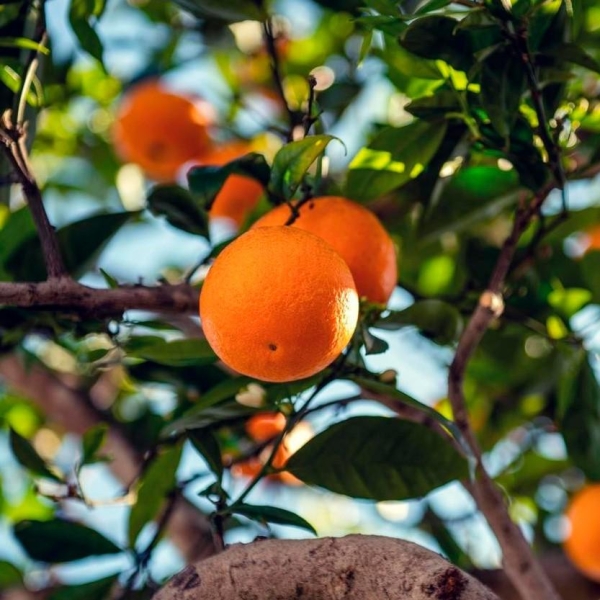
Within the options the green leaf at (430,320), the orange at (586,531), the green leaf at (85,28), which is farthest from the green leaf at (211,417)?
the orange at (586,531)

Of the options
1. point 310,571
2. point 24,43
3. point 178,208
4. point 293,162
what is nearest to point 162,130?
point 178,208

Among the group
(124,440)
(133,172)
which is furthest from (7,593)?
(133,172)

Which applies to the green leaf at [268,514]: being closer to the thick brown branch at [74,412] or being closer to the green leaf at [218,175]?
the green leaf at [218,175]

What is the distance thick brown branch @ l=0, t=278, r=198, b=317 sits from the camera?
102 centimetres

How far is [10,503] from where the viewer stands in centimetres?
253

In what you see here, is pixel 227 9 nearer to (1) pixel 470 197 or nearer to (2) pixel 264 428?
(1) pixel 470 197

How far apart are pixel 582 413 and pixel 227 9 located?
82 centimetres

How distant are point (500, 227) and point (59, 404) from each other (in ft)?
3.53

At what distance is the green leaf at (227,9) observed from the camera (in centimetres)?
134

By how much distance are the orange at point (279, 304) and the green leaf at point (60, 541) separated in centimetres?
53

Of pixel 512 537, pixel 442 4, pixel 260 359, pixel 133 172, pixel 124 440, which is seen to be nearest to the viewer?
pixel 260 359

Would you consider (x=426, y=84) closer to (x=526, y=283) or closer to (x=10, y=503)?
(x=526, y=283)

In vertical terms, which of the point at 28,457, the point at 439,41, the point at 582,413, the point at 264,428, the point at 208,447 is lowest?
the point at 264,428

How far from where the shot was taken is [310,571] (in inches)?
34.4
